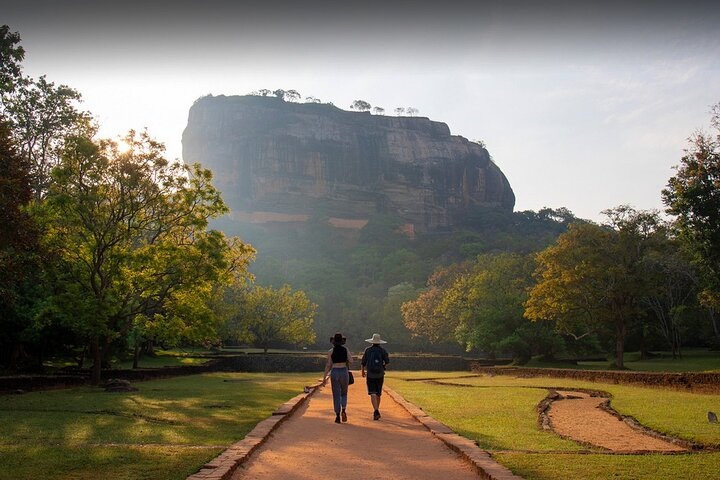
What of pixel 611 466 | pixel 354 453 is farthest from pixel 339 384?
pixel 611 466

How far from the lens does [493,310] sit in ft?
138

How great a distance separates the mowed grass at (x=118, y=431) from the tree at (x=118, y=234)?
3.63 m

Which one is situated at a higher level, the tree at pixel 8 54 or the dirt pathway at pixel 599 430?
the tree at pixel 8 54

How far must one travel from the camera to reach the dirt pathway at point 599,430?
9.44 metres

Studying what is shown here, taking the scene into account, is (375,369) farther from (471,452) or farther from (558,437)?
(471,452)

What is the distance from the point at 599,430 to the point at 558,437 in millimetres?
1668

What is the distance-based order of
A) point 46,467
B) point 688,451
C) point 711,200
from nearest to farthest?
point 46,467 → point 688,451 → point 711,200

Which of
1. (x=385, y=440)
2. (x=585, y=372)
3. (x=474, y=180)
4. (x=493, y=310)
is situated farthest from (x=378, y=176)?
(x=385, y=440)

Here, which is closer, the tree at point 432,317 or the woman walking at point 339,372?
the woman walking at point 339,372

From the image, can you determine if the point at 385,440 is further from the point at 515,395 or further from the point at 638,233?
the point at 638,233

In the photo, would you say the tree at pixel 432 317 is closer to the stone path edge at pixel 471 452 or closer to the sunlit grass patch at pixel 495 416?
the sunlit grass patch at pixel 495 416

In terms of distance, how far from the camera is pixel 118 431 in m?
10.4

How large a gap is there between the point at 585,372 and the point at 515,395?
8.77m

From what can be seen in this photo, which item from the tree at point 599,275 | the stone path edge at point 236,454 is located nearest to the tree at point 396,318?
the tree at point 599,275
